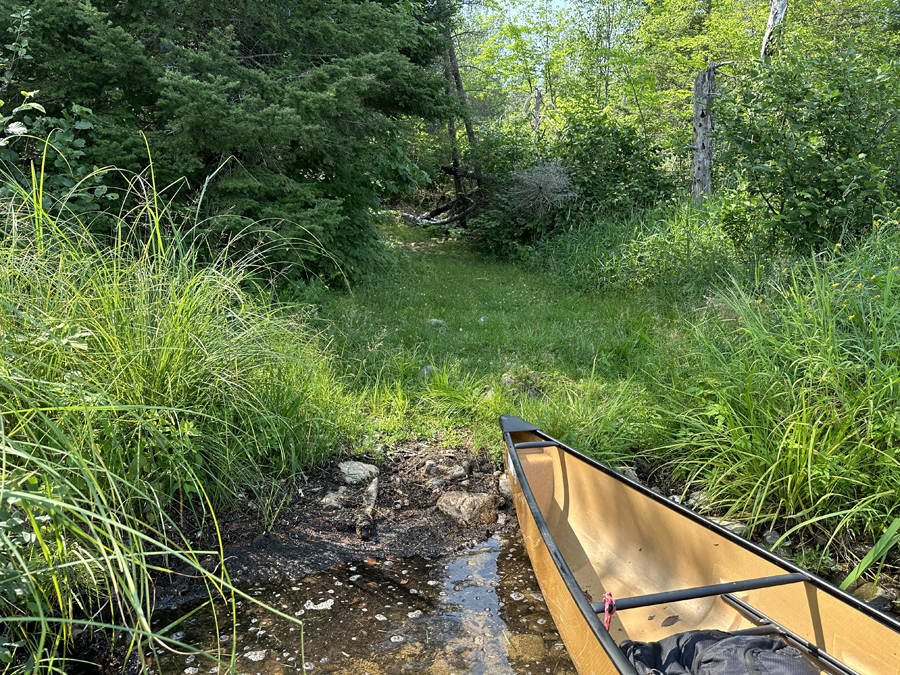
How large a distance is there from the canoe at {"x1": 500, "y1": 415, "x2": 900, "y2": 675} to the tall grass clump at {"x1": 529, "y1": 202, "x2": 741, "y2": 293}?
13.4 ft

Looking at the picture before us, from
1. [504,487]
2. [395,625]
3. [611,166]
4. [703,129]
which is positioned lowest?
[395,625]

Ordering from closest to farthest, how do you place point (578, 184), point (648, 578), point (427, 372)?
1. point (648, 578)
2. point (427, 372)
3. point (578, 184)

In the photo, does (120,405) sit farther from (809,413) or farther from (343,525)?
(809,413)

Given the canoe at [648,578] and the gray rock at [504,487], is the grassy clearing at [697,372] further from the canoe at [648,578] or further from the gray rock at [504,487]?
the canoe at [648,578]

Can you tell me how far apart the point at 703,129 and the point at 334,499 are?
826 cm

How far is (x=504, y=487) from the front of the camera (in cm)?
377

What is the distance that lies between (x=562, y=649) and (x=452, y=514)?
112cm

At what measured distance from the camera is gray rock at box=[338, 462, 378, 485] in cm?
368

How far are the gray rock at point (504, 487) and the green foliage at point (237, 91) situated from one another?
6.58 feet

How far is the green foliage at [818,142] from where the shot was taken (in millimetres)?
5391

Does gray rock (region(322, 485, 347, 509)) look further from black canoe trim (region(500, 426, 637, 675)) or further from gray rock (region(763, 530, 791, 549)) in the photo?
gray rock (region(763, 530, 791, 549))

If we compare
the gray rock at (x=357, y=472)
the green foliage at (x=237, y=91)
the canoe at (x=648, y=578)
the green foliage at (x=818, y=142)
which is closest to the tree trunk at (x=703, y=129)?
the green foliage at (x=818, y=142)

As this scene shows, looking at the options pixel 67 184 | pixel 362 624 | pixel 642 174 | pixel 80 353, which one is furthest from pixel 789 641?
pixel 642 174

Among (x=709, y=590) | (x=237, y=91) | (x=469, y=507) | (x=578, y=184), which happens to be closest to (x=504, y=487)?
(x=469, y=507)
